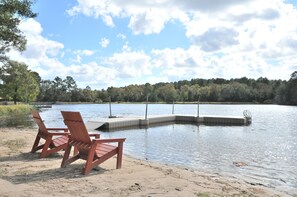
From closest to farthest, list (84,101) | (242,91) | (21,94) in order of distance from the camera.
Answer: (21,94), (242,91), (84,101)

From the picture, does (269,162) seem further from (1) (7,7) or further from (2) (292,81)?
(2) (292,81)

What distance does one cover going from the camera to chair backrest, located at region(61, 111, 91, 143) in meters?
7.21

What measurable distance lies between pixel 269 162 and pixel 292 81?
107 metres

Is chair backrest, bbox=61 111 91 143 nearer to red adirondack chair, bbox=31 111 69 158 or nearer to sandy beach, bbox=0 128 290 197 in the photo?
sandy beach, bbox=0 128 290 197

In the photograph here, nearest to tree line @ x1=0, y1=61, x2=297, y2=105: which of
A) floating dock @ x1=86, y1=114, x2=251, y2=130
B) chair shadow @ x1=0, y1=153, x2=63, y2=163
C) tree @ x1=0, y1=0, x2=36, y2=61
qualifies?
floating dock @ x1=86, y1=114, x2=251, y2=130

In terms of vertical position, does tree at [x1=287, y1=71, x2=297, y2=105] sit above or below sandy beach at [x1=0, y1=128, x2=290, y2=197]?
above

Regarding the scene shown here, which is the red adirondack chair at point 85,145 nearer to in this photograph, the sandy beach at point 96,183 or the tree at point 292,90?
the sandy beach at point 96,183

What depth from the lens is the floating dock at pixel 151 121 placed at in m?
32.8

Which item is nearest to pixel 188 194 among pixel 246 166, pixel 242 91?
pixel 246 166

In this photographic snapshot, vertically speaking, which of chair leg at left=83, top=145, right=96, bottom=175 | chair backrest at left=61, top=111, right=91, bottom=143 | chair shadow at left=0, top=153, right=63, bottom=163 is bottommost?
chair shadow at left=0, top=153, right=63, bottom=163

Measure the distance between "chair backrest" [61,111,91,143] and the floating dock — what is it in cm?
2425

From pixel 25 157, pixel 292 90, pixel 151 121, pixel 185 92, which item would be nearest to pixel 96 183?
pixel 25 157

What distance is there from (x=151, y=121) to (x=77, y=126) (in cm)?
3195

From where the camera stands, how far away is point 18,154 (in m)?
10.1
